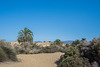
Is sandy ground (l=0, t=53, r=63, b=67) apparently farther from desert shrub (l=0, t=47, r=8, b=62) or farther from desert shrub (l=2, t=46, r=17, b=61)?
desert shrub (l=2, t=46, r=17, b=61)

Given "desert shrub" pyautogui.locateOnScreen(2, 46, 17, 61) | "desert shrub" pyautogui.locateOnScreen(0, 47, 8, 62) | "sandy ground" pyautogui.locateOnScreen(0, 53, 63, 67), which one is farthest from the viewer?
"desert shrub" pyautogui.locateOnScreen(2, 46, 17, 61)

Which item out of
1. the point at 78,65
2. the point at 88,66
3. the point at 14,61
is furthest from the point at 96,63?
the point at 14,61

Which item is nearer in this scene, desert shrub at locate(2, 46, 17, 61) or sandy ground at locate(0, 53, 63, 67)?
sandy ground at locate(0, 53, 63, 67)

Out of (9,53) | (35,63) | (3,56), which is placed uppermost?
(9,53)

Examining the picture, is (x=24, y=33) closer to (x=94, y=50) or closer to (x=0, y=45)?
(x=0, y=45)

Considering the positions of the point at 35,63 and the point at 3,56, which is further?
the point at 35,63

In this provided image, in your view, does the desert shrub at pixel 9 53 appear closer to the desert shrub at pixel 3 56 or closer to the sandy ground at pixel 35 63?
the desert shrub at pixel 3 56

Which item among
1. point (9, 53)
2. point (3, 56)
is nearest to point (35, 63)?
point (9, 53)

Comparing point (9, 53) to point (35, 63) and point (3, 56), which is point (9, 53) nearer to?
point (3, 56)

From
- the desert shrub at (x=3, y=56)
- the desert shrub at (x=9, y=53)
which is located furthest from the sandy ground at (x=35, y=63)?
the desert shrub at (x=9, y=53)

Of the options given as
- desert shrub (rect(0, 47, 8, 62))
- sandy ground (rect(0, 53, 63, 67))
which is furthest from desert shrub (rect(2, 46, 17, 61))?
sandy ground (rect(0, 53, 63, 67))

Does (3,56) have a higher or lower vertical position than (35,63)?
higher

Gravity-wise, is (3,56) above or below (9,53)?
below

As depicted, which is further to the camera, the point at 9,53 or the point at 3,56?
the point at 9,53
